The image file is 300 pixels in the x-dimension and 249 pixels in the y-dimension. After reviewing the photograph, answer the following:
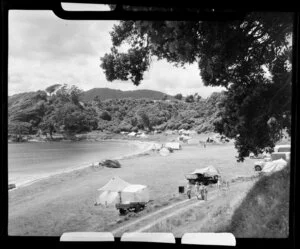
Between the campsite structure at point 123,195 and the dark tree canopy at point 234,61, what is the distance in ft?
2.49

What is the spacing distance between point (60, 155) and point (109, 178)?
407mm

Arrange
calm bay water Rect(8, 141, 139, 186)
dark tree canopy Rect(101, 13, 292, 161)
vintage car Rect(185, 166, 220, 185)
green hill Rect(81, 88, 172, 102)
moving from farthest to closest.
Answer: vintage car Rect(185, 166, 220, 185) → green hill Rect(81, 88, 172, 102) → calm bay water Rect(8, 141, 139, 186) → dark tree canopy Rect(101, 13, 292, 161)

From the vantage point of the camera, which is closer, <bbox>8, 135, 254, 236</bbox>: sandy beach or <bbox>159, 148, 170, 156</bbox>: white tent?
<bbox>8, 135, 254, 236</bbox>: sandy beach

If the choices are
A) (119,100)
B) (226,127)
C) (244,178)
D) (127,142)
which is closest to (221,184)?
(244,178)

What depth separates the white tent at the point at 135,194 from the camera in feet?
8.34

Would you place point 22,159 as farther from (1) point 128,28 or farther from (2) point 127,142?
(1) point 128,28

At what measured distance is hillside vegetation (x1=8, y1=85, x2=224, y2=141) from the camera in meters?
2.31

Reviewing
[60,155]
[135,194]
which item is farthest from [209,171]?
[60,155]

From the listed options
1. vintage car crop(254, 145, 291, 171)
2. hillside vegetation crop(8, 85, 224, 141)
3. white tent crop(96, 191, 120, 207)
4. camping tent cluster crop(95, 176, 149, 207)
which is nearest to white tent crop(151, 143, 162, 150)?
hillside vegetation crop(8, 85, 224, 141)

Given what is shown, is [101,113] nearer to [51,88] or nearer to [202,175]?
[51,88]

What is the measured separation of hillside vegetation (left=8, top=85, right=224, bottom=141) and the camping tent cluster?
0.41m

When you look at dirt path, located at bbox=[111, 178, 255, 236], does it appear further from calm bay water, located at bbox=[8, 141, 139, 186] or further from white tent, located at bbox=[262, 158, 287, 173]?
calm bay water, located at bbox=[8, 141, 139, 186]

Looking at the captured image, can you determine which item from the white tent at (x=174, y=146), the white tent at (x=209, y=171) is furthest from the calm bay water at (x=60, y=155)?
the white tent at (x=209, y=171)

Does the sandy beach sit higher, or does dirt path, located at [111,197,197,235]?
the sandy beach
